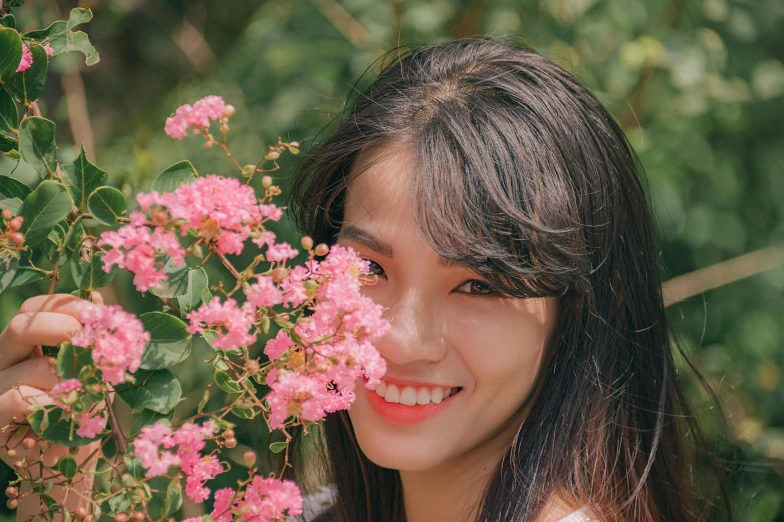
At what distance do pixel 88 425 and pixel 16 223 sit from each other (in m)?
0.19

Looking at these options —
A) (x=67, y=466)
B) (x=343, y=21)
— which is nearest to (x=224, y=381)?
(x=67, y=466)

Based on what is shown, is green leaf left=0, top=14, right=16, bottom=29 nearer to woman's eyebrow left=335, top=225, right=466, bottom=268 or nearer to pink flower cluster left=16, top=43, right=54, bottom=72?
pink flower cluster left=16, top=43, right=54, bottom=72

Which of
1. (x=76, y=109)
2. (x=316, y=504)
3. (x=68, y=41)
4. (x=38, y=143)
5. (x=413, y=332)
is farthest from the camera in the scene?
(x=76, y=109)

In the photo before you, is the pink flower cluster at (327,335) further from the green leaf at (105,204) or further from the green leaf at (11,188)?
A: the green leaf at (11,188)

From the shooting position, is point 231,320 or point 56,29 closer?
point 231,320

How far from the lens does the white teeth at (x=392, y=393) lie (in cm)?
115

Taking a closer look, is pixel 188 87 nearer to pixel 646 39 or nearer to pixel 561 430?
pixel 646 39

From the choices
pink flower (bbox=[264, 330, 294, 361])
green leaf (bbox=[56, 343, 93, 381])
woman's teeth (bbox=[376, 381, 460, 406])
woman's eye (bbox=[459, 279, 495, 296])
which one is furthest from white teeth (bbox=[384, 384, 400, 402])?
green leaf (bbox=[56, 343, 93, 381])

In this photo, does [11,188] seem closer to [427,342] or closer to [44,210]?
[44,210]

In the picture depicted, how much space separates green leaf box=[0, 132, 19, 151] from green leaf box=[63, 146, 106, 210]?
93mm

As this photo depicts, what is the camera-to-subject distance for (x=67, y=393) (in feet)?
2.45

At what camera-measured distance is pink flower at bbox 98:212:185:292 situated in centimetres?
75

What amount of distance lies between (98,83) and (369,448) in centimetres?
168

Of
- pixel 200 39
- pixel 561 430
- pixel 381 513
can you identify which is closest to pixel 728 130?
pixel 561 430
